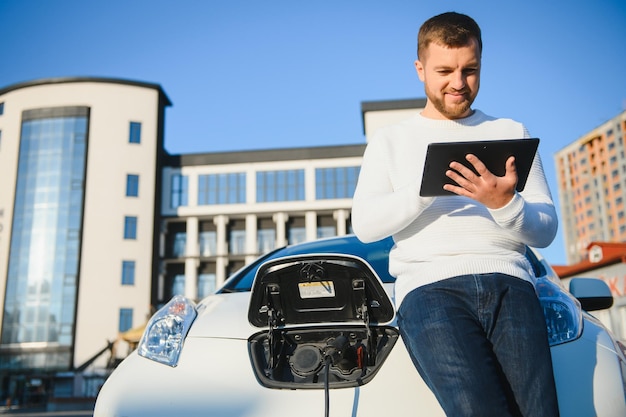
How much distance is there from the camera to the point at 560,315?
2133mm

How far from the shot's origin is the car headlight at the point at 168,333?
2.26m

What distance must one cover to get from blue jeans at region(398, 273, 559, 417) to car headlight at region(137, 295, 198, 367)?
100cm

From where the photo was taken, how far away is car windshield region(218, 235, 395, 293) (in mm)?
2994

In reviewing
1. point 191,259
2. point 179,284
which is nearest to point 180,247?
point 191,259

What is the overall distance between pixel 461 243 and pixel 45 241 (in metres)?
48.1

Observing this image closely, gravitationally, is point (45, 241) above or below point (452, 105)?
above

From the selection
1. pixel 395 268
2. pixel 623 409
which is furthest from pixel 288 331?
pixel 623 409

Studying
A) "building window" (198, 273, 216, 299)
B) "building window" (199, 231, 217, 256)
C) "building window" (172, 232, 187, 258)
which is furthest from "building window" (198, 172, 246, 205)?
"building window" (198, 273, 216, 299)

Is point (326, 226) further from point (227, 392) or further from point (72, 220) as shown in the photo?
point (227, 392)

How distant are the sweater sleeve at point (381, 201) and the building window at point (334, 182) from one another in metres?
47.2

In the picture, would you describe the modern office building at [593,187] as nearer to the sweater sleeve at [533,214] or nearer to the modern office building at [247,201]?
the modern office building at [247,201]

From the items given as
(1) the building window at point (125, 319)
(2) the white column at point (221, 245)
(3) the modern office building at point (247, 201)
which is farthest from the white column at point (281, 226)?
(1) the building window at point (125, 319)

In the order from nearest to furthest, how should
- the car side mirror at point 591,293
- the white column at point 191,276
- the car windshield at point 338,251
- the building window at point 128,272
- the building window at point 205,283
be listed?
the car side mirror at point 591,293
the car windshield at point 338,251
the building window at point 128,272
the white column at point 191,276
the building window at point 205,283

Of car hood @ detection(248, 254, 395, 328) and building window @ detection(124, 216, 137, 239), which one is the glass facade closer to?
building window @ detection(124, 216, 137, 239)
